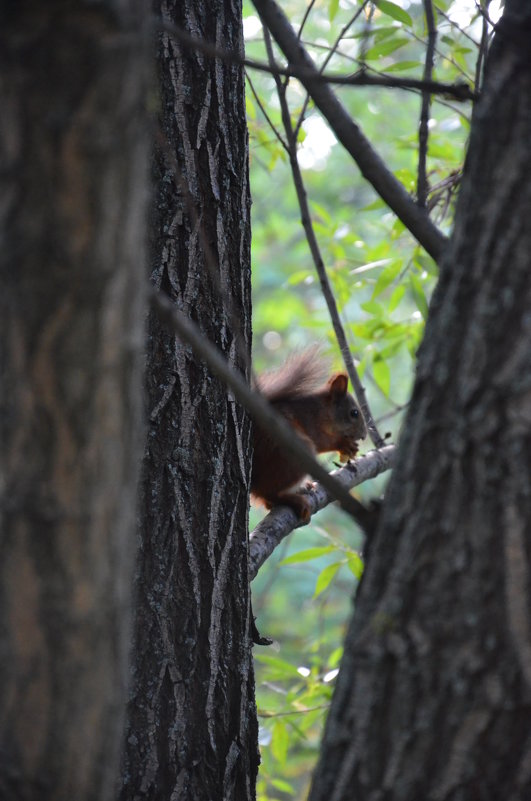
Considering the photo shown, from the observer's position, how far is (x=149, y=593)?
5.24 ft

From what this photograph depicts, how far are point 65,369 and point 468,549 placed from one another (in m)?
0.42

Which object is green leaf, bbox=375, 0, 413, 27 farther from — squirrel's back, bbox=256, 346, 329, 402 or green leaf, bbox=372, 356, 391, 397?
squirrel's back, bbox=256, 346, 329, 402

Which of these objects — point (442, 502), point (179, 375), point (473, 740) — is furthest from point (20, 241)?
point (179, 375)

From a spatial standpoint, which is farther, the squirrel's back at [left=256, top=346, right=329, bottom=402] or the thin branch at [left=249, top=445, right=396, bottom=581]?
the squirrel's back at [left=256, top=346, right=329, bottom=402]

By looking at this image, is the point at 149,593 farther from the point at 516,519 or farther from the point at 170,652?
the point at 516,519

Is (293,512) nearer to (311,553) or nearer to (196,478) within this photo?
(311,553)

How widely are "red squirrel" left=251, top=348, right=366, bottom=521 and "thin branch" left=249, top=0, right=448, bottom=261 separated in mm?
1462

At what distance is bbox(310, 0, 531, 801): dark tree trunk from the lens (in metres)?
0.86

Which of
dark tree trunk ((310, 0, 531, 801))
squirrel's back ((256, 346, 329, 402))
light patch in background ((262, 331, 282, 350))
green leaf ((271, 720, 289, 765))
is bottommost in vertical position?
dark tree trunk ((310, 0, 531, 801))

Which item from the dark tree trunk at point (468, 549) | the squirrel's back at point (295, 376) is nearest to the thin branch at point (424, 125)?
the dark tree trunk at point (468, 549)

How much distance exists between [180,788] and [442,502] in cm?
92

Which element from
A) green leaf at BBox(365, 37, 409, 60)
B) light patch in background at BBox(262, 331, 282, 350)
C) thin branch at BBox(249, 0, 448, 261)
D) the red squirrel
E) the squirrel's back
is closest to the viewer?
thin branch at BBox(249, 0, 448, 261)

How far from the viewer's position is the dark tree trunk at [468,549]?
86cm

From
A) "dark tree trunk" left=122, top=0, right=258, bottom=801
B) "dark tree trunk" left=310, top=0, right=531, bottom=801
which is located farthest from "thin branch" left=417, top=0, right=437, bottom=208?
"dark tree trunk" left=310, top=0, right=531, bottom=801
